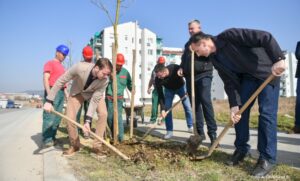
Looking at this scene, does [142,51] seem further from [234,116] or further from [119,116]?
[234,116]

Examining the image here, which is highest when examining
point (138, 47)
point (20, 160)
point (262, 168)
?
point (138, 47)

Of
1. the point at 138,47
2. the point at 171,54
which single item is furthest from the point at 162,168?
the point at 171,54

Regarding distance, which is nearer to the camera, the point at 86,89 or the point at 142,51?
the point at 86,89

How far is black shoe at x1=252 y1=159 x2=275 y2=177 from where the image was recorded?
138 inches

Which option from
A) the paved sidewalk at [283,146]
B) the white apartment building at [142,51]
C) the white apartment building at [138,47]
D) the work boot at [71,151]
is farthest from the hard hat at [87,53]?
the white apartment building at [142,51]

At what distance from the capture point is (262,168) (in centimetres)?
355

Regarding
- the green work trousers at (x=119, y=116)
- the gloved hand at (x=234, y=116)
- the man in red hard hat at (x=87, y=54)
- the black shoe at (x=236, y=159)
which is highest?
the man in red hard hat at (x=87, y=54)

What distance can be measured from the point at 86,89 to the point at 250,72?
98.6 inches

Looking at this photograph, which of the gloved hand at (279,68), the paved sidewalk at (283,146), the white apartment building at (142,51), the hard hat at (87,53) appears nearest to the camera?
the gloved hand at (279,68)

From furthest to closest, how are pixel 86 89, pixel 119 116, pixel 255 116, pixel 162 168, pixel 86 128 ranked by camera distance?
Answer: pixel 255 116 → pixel 119 116 → pixel 86 89 → pixel 86 128 → pixel 162 168

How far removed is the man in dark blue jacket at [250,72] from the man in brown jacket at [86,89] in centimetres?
156

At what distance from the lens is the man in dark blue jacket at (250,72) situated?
349cm

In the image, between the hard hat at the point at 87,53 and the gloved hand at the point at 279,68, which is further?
the hard hat at the point at 87,53

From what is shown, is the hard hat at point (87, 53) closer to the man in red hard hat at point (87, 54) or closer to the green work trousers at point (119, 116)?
the man in red hard hat at point (87, 54)
